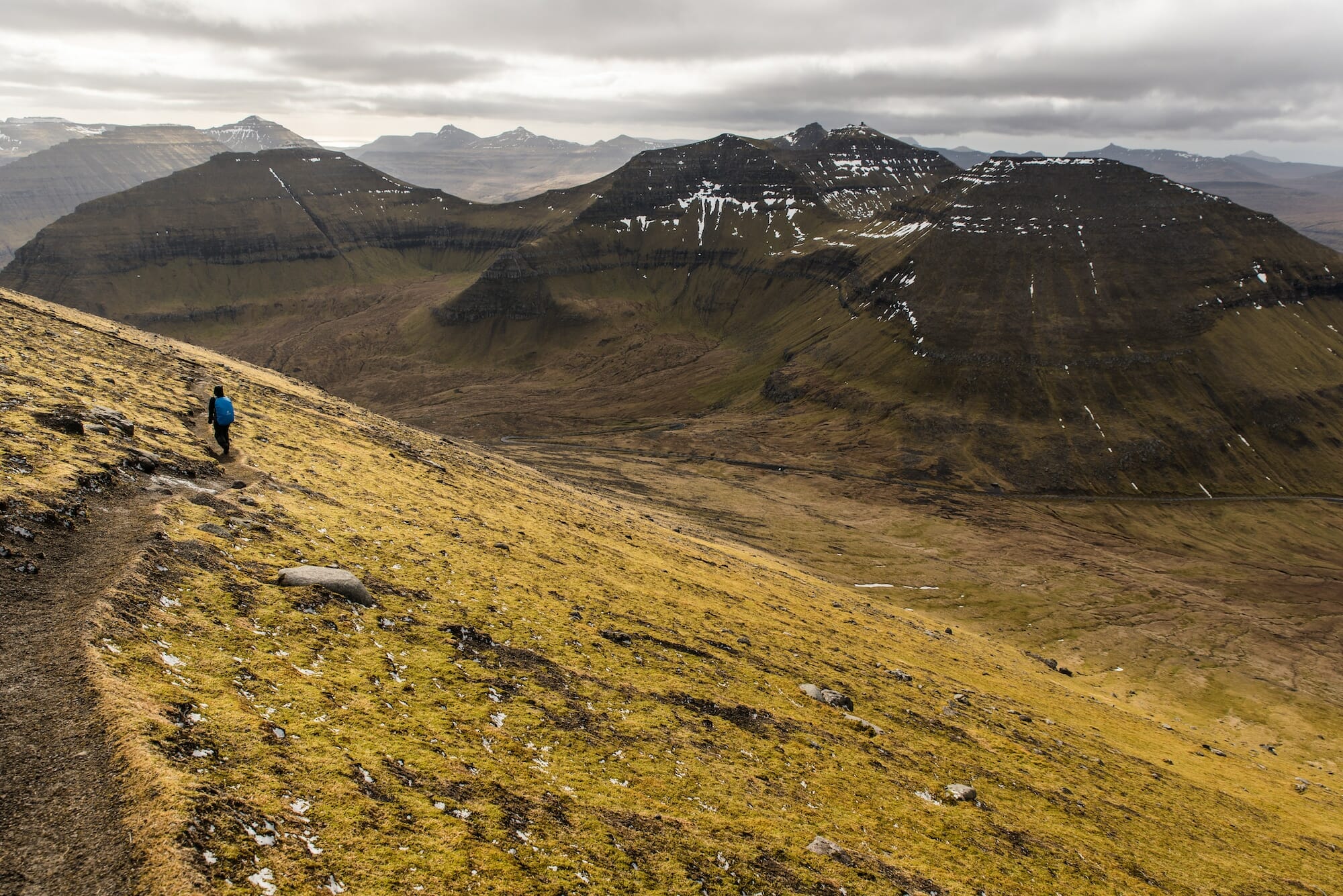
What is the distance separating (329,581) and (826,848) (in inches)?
660

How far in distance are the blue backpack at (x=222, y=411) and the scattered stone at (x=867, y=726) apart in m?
30.1

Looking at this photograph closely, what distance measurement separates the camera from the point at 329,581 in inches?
873

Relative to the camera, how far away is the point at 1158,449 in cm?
16350

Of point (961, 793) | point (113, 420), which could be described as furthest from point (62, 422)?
point (961, 793)

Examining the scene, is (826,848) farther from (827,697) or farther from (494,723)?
(827,697)

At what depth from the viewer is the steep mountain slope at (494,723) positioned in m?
13.4

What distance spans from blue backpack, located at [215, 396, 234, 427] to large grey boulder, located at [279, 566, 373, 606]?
12.6 m

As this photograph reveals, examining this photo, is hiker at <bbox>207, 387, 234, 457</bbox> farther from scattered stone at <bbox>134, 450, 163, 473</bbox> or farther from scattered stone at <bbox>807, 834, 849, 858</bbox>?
scattered stone at <bbox>807, 834, 849, 858</bbox>

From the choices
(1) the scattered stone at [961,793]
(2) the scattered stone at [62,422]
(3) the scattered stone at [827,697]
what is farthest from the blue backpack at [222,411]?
(1) the scattered stone at [961,793]

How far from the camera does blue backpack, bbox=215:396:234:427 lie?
31391 mm

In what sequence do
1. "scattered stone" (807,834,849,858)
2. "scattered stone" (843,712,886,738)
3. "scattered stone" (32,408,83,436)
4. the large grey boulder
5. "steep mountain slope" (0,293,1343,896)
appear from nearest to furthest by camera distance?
1. "steep mountain slope" (0,293,1343,896)
2. "scattered stone" (807,834,849,858)
3. the large grey boulder
4. "scattered stone" (32,408,83,436)
5. "scattered stone" (843,712,886,738)

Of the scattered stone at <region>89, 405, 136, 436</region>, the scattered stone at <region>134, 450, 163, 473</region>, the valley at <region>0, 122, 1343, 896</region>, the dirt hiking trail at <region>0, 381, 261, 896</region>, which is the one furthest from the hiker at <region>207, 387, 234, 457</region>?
the dirt hiking trail at <region>0, 381, 261, 896</region>

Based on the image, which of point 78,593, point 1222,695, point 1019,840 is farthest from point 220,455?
point 1222,695

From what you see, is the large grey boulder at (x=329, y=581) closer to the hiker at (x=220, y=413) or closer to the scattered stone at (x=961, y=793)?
the hiker at (x=220, y=413)
